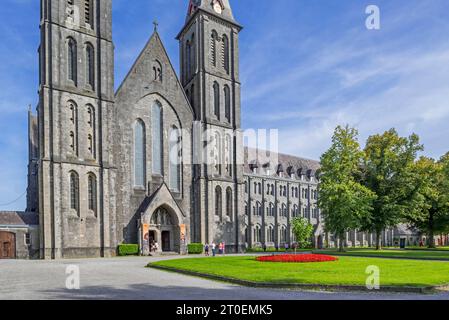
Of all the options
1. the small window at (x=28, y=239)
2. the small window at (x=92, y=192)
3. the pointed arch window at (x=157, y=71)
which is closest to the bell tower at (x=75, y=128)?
the small window at (x=92, y=192)

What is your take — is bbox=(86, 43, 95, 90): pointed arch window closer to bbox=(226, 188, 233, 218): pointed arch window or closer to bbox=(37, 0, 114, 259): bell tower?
bbox=(37, 0, 114, 259): bell tower

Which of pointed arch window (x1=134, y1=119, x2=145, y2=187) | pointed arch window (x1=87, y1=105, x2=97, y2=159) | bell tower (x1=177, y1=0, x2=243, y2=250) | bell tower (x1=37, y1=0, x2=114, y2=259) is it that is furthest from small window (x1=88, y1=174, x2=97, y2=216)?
bell tower (x1=177, y1=0, x2=243, y2=250)

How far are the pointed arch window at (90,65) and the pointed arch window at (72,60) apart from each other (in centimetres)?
153

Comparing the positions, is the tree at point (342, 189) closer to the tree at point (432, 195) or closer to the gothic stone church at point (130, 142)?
the tree at point (432, 195)

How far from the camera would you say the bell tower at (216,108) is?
5012 cm

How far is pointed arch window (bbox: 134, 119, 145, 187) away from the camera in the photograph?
46.4 m

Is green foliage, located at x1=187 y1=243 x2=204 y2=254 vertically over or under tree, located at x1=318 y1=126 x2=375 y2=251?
under

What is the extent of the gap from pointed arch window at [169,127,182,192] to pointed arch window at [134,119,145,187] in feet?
12.4

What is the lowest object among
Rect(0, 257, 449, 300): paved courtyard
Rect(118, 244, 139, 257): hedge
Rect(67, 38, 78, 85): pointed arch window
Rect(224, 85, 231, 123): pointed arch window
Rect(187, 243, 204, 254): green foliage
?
Rect(187, 243, 204, 254): green foliage

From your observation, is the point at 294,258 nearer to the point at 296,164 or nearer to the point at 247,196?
the point at 247,196

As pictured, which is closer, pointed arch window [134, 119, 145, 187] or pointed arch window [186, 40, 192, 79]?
pointed arch window [134, 119, 145, 187]

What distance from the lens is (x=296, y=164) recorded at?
85.2 meters
